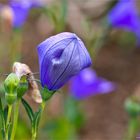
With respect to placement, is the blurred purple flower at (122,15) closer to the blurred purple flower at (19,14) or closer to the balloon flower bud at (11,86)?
the blurred purple flower at (19,14)

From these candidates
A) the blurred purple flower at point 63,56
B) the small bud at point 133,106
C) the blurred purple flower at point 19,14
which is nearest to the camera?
the blurred purple flower at point 63,56

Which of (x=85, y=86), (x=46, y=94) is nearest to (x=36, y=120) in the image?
(x=46, y=94)

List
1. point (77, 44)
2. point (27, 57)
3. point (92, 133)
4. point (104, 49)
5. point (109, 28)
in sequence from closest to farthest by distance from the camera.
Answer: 1. point (77, 44)
2. point (109, 28)
3. point (92, 133)
4. point (27, 57)
5. point (104, 49)

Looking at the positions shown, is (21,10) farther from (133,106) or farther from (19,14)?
(133,106)

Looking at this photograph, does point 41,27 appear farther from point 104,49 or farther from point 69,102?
point 69,102

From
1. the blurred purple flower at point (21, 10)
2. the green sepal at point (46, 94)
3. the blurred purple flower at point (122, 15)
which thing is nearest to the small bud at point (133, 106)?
the blurred purple flower at point (122, 15)

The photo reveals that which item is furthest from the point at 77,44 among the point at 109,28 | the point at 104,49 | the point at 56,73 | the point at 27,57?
the point at 104,49
